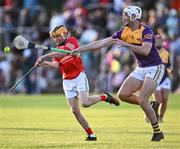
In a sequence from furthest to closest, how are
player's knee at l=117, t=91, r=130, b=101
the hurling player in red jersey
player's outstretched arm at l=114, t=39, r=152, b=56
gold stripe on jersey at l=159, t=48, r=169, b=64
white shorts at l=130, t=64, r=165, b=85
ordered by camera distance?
gold stripe on jersey at l=159, t=48, r=169, b=64 < player's knee at l=117, t=91, r=130, b=101 < the hurling player in red jersey < white shorts at l=130, t=64, r=165, b=85 < player's outstretched arm at l=114, t=39, r=152, b=56

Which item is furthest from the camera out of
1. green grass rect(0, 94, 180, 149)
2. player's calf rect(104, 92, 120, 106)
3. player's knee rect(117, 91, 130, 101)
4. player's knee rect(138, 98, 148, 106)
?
player's calf rect(104, 92, 120, 106)

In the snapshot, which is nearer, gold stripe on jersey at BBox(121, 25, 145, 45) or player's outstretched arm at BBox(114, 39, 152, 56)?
player's outstretched arm at BBox(114, 39, 152, 56)

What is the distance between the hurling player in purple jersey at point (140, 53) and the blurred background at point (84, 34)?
16556 millimetres

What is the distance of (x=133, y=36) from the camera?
15.6 metres

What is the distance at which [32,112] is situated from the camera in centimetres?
2491

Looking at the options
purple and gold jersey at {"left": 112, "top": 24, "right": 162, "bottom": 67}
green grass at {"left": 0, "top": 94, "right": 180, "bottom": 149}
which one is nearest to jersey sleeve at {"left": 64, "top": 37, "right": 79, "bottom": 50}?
purple and gold jersey at {"left": 112, "top": 24, "right": 162, "bottom": 67}

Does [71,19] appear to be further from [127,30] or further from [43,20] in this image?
[127,30]

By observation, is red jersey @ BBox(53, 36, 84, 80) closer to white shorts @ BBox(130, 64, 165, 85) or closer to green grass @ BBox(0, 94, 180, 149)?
white shorts @ BBox(130, 64, 165, 85)

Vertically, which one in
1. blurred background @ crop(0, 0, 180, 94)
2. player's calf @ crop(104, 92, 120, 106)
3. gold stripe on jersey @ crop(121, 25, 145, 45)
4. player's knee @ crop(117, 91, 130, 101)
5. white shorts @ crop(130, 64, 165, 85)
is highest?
gold stripe on jersey @ crop(121, 25, 145, 45)

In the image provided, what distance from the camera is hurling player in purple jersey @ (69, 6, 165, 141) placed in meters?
15.5

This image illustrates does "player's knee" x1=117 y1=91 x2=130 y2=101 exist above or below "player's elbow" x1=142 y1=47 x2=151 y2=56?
below

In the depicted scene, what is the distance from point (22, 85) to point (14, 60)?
1.24m

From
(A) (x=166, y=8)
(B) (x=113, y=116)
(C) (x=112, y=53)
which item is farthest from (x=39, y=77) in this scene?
(B) (x=113, y=116)

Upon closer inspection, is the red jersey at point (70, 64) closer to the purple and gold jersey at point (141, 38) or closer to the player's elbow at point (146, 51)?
the purple and gold jersey at point (141, 38)
